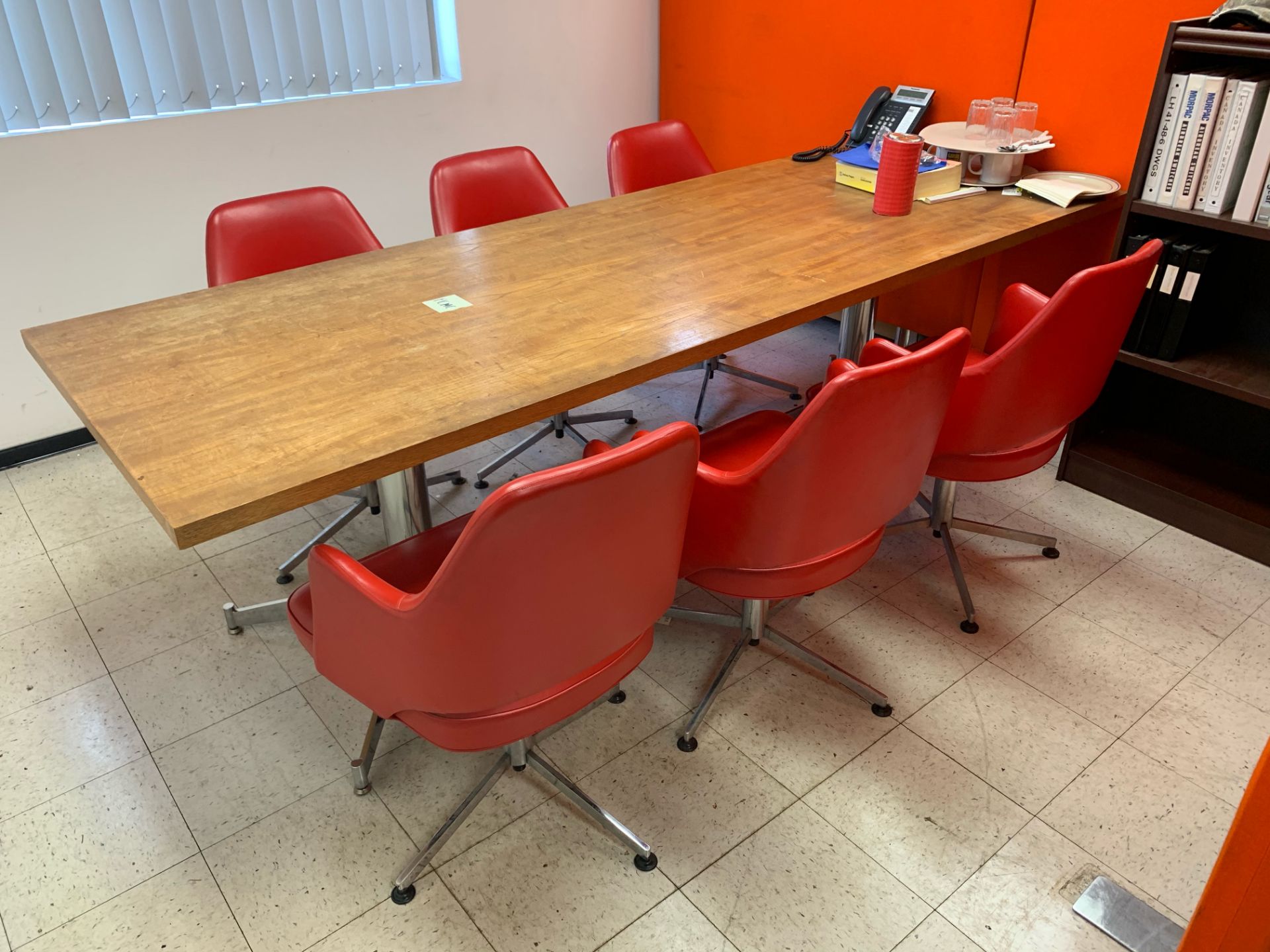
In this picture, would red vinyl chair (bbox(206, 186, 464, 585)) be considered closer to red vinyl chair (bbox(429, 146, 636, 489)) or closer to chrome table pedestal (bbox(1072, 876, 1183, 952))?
red vinyl chair (bbox(429, 146, 636, 489))

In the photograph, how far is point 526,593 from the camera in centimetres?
129

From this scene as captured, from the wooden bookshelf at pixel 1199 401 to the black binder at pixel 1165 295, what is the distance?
0.19 ft

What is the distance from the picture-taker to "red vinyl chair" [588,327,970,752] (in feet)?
5.06

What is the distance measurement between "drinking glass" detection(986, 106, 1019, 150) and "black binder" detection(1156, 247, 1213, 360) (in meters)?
0.64

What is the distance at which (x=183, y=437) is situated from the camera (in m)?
1.55

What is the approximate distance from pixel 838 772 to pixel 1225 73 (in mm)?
2032

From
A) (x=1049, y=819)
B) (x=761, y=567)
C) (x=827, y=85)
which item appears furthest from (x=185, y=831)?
(x=827, y=85)

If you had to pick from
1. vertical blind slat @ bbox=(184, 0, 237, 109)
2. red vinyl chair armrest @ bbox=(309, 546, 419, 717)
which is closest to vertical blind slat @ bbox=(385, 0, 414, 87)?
vertical blind slat @ bbox=(184, 0, 237, 109)

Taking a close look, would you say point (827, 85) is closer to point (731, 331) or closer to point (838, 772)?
point (731, 331)

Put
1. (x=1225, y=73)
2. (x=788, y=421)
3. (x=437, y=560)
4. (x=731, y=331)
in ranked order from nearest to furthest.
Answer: (x=437, y=560)
(x=731, y=331)
(x=788, y=421)
(x=1225, y=73)

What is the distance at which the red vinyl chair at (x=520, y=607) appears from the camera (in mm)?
1209

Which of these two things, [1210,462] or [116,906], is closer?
[116,906]

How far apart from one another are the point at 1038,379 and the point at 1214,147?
95 centimetres

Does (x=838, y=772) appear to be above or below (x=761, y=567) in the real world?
below
